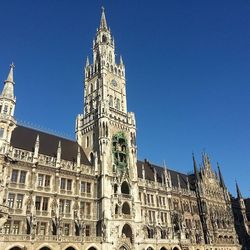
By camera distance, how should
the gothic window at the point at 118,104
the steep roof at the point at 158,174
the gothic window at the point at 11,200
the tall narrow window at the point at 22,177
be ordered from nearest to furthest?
the gothic window at the point at 11,200 < the tall narrow window at the point at 22,177 < the gothic window at the point at 118,104 < the steep roof at the point at 158,174

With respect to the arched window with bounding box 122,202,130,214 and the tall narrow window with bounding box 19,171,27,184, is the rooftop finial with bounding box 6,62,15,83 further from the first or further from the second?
the arched window with bounding box 122,202,130,214

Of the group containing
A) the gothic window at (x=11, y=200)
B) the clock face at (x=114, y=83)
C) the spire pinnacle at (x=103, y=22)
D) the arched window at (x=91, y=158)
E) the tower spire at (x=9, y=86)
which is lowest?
the gothic window at (x=11, y=200)

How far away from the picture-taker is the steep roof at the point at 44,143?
47312mm

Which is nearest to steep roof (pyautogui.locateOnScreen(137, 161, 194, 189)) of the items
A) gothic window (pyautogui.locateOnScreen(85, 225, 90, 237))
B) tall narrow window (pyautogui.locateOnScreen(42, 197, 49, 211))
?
gothic window (pyautogui.locateOnScreen(85, 225, 90, 237))

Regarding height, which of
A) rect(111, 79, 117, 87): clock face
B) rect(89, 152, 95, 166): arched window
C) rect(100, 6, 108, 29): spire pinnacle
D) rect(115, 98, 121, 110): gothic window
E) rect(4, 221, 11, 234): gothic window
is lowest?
rect(4, 221, 11, 234): gothic window

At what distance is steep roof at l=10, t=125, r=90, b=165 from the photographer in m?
47.3

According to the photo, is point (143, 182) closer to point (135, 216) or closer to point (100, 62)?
point (135, 216)

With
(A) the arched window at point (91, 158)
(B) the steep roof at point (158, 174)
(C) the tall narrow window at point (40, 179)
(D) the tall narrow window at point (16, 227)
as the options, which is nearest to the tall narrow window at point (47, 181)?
(C) the tall narrow window at point (40, 179)

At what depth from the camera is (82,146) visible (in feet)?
200

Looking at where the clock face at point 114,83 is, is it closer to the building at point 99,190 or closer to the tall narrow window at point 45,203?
the building at point 99,190

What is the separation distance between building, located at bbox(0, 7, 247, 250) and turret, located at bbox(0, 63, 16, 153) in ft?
0.47

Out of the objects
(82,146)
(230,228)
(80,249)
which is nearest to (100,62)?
(82,146)

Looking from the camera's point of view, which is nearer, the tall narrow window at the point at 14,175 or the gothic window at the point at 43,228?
the tall narrow window at the point at 14,175

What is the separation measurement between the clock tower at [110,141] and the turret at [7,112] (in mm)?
17525
